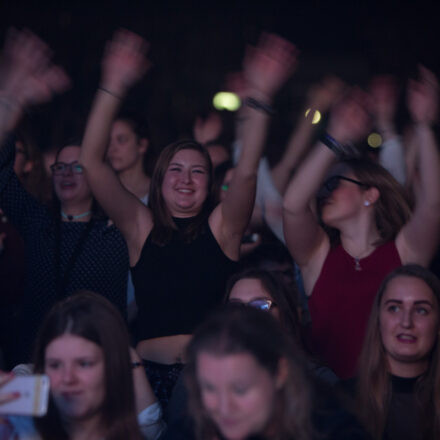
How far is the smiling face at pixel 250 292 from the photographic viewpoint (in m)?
2.63

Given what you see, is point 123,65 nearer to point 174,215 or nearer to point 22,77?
point 22,77

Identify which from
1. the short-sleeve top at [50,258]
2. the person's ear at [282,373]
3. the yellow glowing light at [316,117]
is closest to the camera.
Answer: the person's ear at [282,373]

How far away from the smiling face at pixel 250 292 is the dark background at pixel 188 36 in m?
4.47

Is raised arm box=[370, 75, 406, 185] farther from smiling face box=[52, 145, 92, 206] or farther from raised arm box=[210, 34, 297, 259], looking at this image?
smiling face box=[52, 145, 92, 206]

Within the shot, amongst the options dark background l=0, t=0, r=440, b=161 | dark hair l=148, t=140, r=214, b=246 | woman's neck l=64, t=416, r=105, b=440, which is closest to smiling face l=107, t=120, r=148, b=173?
dark hair l=148, t=140, r=214, b=246

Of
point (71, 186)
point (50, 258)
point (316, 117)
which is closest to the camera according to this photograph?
point (316, 117)

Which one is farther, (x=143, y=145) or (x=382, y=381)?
(x=143, y=145)

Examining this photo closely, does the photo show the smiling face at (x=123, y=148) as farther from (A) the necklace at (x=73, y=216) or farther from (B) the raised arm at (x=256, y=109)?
(B) the raised arm at (x=256, y=109)

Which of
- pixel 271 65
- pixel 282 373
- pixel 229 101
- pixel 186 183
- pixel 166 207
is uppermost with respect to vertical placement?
pixel 229 101

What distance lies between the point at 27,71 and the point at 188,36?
5.77 meters

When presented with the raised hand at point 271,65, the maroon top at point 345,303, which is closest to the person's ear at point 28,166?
the raised hand at point 271,65

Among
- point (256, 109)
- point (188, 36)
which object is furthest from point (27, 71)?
point (188, 36)

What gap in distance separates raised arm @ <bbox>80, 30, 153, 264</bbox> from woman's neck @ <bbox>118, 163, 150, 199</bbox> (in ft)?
2.54

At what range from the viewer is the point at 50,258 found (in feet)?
10.5
